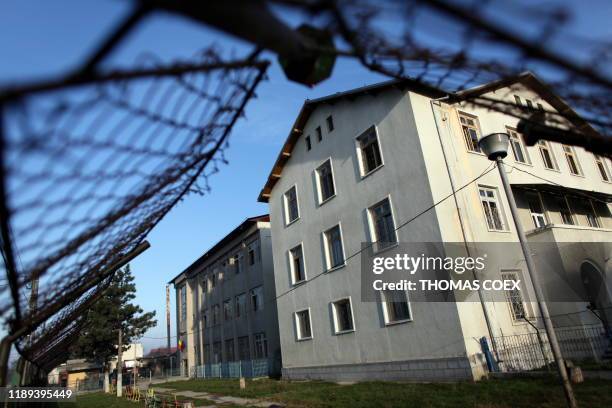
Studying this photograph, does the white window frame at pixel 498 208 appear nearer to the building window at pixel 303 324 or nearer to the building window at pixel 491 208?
the building window at pixel 491 208

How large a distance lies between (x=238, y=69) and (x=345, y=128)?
16165mm

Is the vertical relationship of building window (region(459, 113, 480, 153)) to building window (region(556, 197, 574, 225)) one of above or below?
above

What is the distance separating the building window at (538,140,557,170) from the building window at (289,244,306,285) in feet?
41.7

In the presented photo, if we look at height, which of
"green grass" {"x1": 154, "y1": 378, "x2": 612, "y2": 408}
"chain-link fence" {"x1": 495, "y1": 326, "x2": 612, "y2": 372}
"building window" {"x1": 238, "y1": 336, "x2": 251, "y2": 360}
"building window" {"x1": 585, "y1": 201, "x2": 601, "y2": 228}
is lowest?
"green grass" {"x1": 154, "y1": 378, "x2": 612, "y2": 408}

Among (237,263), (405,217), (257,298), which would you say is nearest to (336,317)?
(405,217)

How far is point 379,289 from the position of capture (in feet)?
52.1

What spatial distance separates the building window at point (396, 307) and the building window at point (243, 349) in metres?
17.5

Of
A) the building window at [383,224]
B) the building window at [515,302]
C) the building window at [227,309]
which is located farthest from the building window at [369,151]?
the building window at [227,309]

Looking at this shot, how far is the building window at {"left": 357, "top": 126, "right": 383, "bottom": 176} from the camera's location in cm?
1688

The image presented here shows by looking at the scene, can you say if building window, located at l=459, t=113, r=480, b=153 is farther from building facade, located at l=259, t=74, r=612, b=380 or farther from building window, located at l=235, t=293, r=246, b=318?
building window, located at l=235, t=293, r=246, b=318

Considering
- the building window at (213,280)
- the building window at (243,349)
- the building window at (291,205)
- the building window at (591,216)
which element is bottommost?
the building window at (243,349)

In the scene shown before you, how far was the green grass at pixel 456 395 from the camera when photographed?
892 centimetres

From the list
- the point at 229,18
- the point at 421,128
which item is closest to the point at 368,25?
the point at 229,18

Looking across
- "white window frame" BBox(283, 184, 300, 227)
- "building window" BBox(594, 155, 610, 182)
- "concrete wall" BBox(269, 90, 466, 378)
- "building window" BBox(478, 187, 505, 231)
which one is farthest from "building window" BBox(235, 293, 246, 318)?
"building window" BBox(594, 155, 610, 182)
